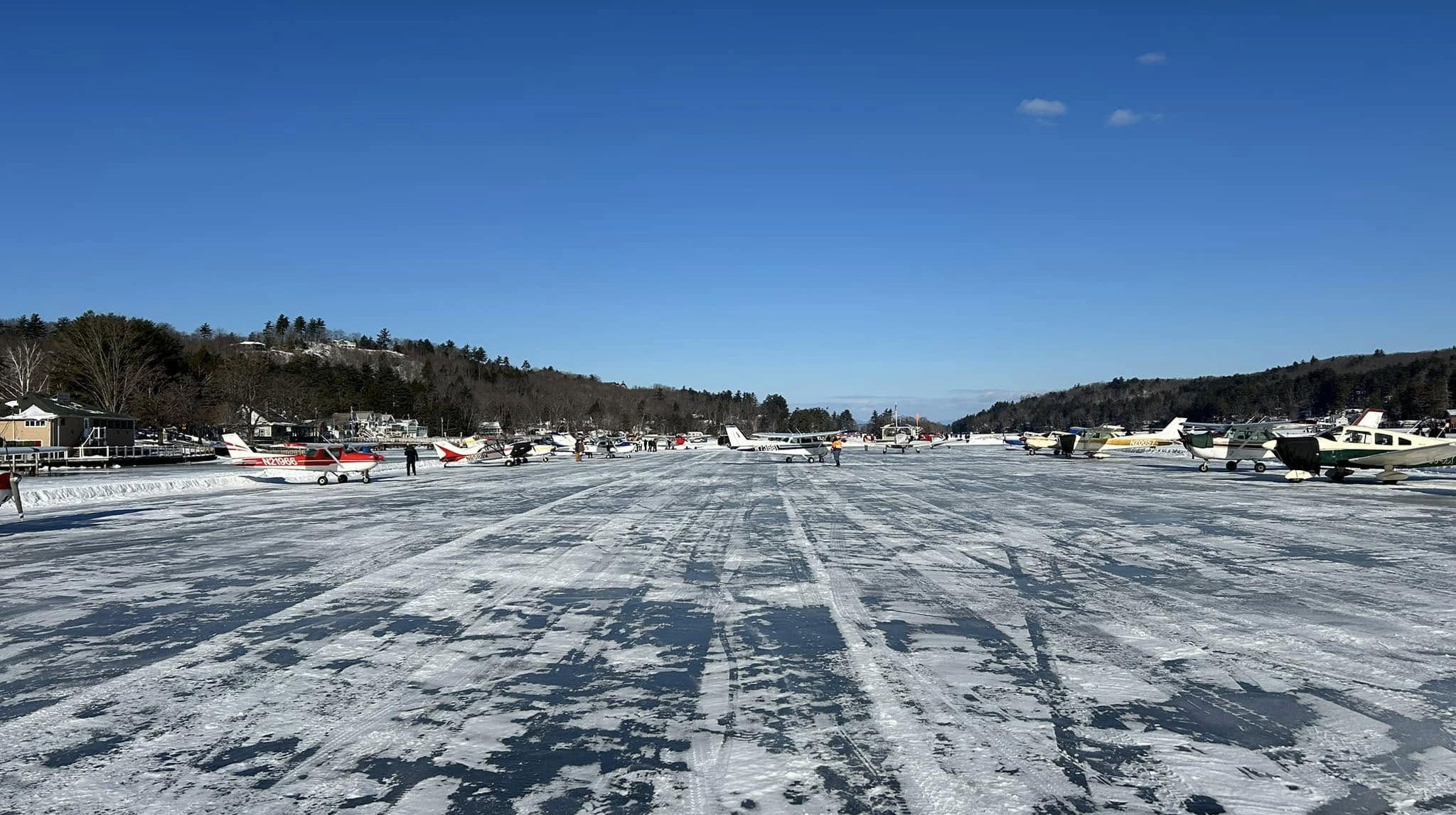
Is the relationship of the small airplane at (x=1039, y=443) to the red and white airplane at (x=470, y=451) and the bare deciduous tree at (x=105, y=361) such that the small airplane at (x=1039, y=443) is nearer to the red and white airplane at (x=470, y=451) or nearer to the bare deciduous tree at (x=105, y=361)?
the red and white airplane at (x=470, y=451)

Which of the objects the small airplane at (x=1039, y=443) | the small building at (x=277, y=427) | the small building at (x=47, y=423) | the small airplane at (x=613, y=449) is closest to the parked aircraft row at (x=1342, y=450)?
the small airplane at (x=1039, y=443)

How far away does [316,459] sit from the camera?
1176 inches

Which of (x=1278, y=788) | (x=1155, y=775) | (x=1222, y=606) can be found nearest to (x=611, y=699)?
(x=1155, y=775)

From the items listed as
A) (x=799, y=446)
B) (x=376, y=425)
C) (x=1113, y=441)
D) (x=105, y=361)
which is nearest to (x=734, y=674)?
(x=799, y=446)

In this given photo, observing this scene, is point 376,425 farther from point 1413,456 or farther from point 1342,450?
point 1413,456

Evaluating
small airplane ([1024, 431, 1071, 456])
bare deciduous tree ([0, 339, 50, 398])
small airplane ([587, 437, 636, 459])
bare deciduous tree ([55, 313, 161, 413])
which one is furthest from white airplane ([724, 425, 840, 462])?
bare deciduous tree ([0, 339, 50, 398])

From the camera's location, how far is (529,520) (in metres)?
16.0

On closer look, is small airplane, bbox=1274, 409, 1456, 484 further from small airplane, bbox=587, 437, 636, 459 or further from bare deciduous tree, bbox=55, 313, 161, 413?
bare deciduous tree, bbox=55, 313, 161, 413

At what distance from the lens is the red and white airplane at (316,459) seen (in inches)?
1172

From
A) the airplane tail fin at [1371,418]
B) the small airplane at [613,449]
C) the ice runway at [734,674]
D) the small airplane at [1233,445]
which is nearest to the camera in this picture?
the ice runway at [734,674]

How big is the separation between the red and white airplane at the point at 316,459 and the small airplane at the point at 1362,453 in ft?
105

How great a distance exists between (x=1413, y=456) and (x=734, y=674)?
2761cm

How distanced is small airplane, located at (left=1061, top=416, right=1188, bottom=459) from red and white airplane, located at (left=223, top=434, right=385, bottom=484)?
4057 cm

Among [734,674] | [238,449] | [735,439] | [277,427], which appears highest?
[277,427]
